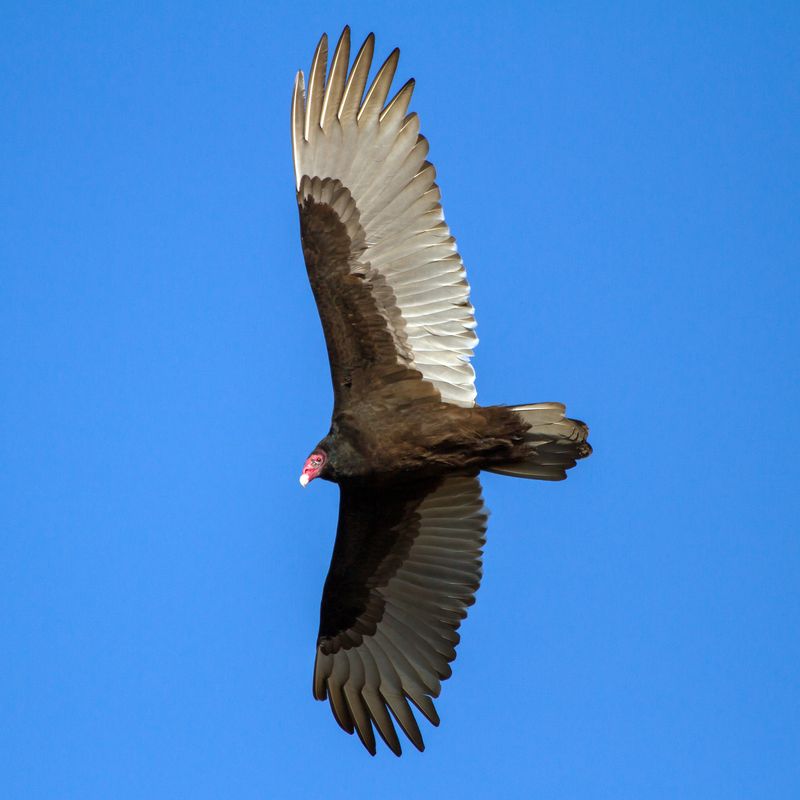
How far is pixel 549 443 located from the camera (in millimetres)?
7703

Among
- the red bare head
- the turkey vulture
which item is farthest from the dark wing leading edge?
the red bare head

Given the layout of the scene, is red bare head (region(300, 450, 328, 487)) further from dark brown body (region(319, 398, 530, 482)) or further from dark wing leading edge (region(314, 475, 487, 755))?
dark wing leading edge (region(314, 475, 487, 755))

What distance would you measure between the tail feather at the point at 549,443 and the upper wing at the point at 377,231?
37 cm

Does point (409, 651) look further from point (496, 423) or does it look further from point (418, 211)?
point (418, 211)

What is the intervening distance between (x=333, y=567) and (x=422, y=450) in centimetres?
109

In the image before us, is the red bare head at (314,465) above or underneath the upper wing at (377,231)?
underneath

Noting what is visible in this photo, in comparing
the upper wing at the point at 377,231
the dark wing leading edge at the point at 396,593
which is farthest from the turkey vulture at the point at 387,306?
the dark wing leading edge at the point at 396,593

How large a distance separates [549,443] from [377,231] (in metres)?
1.46

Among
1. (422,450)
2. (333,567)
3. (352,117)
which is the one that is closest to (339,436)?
(422,450)

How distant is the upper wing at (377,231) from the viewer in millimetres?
7648

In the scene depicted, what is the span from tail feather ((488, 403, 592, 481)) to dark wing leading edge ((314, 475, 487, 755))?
47 cm

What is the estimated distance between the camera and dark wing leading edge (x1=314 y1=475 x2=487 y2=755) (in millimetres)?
8141

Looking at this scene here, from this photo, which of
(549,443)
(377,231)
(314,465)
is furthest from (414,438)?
(377,231)

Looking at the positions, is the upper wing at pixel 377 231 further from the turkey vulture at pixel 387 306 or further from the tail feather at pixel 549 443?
the tail feather at pixel 549 443
